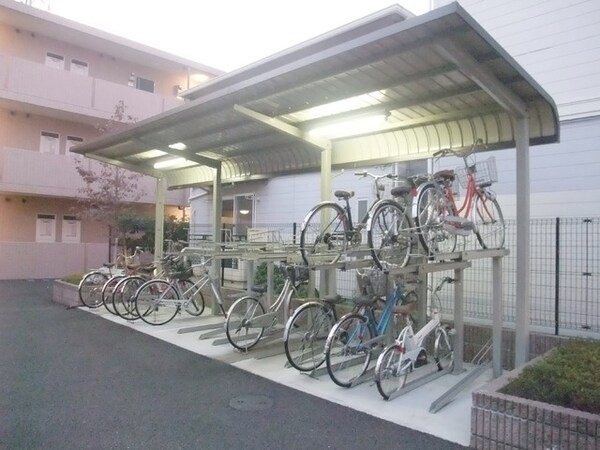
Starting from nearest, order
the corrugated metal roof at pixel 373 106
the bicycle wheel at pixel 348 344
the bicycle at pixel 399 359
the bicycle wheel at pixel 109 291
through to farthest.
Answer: the corrugated metal roof at pixel 373 106
the bicycle at pixel 399 359
the bicycle wheel at pixel 348 344
the bicycle wheel at pixel 109 291

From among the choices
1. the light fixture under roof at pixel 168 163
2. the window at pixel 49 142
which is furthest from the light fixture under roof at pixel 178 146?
the window at pixel 49 142

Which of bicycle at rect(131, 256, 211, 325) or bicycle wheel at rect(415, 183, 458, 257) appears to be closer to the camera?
bicycle wheel at rect(415, 183, 458, 257)

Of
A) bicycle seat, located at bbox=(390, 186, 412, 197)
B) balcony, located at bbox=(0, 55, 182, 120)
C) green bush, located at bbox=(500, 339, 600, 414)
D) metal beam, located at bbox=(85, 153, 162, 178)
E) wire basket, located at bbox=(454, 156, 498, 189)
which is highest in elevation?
balcony, located at bbox=(0, 55, 182, 120)

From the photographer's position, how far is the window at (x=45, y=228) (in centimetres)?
1396

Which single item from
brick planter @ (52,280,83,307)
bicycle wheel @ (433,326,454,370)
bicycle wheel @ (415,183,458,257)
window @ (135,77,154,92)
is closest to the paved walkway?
bicycle wheel @ (433,326,454,370)

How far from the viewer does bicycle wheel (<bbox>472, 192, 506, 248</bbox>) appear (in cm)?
502

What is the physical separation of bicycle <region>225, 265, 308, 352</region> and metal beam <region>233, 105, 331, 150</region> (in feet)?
6.12

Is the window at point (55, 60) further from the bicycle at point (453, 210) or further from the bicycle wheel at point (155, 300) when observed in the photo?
the bicycle at point (453, 210)

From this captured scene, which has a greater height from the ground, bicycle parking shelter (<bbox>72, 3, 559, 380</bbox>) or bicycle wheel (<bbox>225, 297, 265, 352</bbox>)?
bicycle parking shelter (<bbox>72, 3, 559, 380</bbox>)

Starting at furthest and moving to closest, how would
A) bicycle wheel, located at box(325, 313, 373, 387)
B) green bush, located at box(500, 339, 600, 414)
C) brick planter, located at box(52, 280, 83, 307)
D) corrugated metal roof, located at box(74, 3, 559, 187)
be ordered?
1. brick planter, located at box(52, 280, 83, 307)
2. bicycle wheel, located at box(325, 313, 373, 387)
3. corrugated metal roof, located at box(74, 3, 559, 187)
4. green bush, located at box(500, 339, 600, 414)

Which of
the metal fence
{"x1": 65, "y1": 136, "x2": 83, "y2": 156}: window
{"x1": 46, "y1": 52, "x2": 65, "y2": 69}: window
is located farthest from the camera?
{"x1": 65, "y1": 136, "x2": 83, "y2": 156}: window

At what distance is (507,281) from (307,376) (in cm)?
338

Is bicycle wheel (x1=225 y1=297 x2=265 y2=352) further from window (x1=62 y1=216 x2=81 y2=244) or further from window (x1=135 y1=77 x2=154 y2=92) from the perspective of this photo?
window (x1=135 y1=77 x2=154 y2=92)

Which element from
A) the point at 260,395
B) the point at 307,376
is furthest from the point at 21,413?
the point at 307,376
